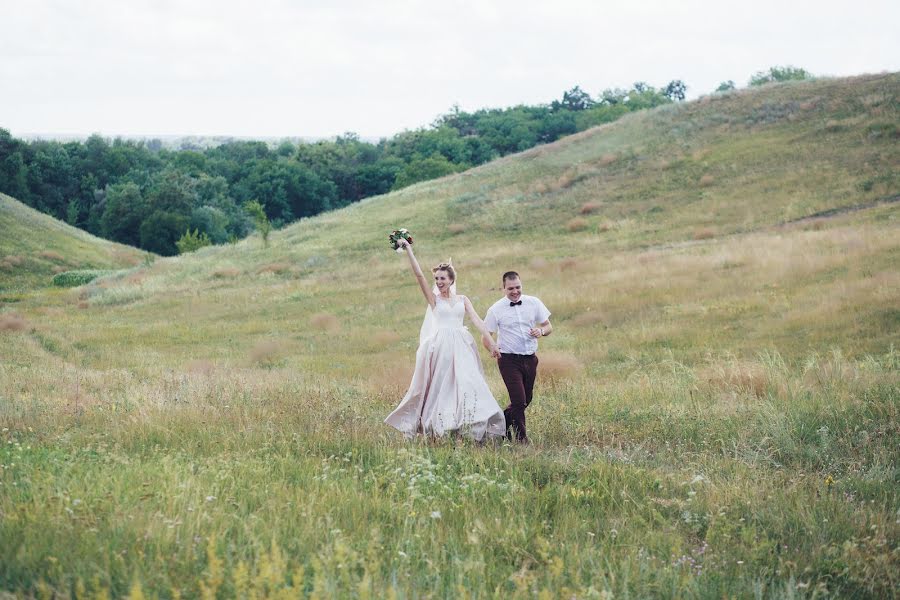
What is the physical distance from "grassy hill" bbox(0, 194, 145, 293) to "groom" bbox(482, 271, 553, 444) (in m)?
48.6

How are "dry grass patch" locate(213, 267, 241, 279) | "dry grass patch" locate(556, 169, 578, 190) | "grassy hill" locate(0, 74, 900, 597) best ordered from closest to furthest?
"grassy hill" locate(0, 74, 900, 597) < "dry grass patch" locate(213, 267, 241, 279) < "dry grass patch" locate(556, 169, 578, 190)

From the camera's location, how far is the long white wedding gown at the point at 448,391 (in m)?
8.38

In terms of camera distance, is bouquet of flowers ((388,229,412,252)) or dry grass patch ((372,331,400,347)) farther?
dry grass patch ((372,331,400,347))

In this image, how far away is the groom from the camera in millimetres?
8742

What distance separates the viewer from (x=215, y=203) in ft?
306

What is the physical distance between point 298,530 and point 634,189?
141 ft

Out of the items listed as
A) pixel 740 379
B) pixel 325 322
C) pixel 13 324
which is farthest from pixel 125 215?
pixel 740 379

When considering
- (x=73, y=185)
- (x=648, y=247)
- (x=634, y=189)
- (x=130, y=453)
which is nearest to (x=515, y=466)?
(x=130, y=453)

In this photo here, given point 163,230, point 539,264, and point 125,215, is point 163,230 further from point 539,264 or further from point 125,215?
point 539,264

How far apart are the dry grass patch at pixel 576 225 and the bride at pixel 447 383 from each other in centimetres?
3145

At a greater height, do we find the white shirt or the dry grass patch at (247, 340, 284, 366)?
the white shirt

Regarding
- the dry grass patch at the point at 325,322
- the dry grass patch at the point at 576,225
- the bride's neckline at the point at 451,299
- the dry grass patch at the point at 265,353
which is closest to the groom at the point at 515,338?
the bride's neckline at the point at 451,299

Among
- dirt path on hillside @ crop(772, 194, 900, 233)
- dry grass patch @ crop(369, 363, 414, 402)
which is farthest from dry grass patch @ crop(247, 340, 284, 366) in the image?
dirt path on hillside @ crop(772, 194, 900, 233)

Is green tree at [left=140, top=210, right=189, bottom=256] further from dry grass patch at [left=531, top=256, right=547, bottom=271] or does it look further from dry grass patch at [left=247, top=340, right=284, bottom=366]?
dry grass patch at [left=247, top=340, right=284, bottom=366]
